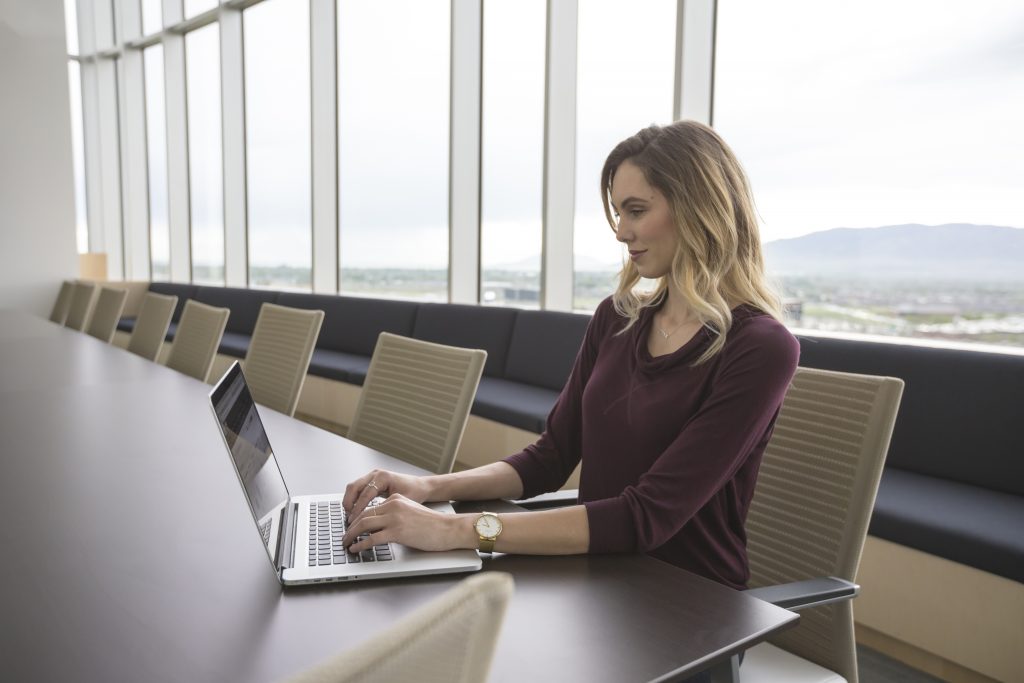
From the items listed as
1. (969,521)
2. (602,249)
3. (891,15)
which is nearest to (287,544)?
(969,521)

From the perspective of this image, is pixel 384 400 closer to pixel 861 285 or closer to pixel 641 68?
pixel 861 285

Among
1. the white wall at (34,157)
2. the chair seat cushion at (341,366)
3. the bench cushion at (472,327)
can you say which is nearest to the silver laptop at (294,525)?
the bench cushion at (472,327)

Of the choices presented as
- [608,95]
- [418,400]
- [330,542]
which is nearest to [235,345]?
[608,95]

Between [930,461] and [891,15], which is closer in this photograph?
[930,461]

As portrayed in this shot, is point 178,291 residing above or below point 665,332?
below

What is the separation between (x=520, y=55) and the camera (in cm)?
498

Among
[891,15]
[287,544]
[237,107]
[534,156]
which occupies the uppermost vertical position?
[237,107]

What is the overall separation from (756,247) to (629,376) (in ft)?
1.01

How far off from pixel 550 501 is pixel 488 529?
0.39m

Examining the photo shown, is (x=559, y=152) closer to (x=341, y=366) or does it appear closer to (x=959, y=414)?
(x=341, y=366)

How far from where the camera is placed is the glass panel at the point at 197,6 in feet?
25.8

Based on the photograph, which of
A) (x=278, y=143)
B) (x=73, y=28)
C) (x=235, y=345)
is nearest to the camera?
(x=235, y=345)

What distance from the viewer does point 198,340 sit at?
3.35 metres

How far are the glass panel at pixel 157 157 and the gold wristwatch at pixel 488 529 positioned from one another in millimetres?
9004
